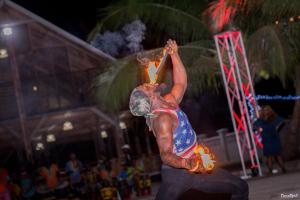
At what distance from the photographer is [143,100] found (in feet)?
12.5

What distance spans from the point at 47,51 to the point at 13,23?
5.76 ft

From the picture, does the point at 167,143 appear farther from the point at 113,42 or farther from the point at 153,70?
the point at 113,42

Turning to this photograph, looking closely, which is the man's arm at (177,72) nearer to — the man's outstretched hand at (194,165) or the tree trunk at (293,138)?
the man's outstretched hand at (194,165)

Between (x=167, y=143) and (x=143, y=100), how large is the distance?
0.38 m

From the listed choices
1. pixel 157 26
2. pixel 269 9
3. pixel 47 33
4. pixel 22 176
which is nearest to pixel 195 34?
pixel 157 26

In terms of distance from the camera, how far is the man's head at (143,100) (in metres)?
3.78

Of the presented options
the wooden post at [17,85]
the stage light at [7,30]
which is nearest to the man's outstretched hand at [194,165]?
the wooden post at [17,85]

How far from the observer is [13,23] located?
2147 centimetres

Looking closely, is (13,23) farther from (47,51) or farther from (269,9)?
(269,9)

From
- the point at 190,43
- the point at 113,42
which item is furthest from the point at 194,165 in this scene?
the point at 113,42

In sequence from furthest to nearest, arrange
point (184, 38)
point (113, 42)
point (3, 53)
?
point (113, 42) < point (3, 53) < point (184, 38)

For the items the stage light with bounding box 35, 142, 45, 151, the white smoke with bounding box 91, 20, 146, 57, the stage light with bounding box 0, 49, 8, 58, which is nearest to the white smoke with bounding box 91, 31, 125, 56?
the white smoke with bounding box 91, 20, 146, 57

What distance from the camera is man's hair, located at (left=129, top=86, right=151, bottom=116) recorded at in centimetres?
377

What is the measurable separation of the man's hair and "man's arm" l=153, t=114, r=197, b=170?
0.36 feet
